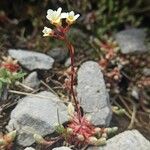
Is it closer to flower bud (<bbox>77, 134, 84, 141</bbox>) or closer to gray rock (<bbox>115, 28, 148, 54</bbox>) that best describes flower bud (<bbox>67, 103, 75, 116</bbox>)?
flower bud (<bbox>77, 134, 84, 141</bbox>)

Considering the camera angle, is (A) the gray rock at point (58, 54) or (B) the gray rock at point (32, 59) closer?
(B) the gray rock at point (32, 59)

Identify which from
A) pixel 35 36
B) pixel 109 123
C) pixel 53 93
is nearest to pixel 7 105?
pixel 53 93

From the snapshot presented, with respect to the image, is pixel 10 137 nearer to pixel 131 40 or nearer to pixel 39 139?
pixel 39 139

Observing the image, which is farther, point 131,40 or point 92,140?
point 131,40

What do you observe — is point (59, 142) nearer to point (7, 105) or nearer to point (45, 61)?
point (7, 105)

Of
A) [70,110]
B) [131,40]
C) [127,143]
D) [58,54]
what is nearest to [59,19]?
[70,110]

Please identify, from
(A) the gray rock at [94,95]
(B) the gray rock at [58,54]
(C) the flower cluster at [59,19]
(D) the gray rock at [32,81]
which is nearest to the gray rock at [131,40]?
(B) the gray rock at [58,54]

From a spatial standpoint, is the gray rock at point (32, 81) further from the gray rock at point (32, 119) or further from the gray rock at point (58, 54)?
the gray rock at point (58, 54)
